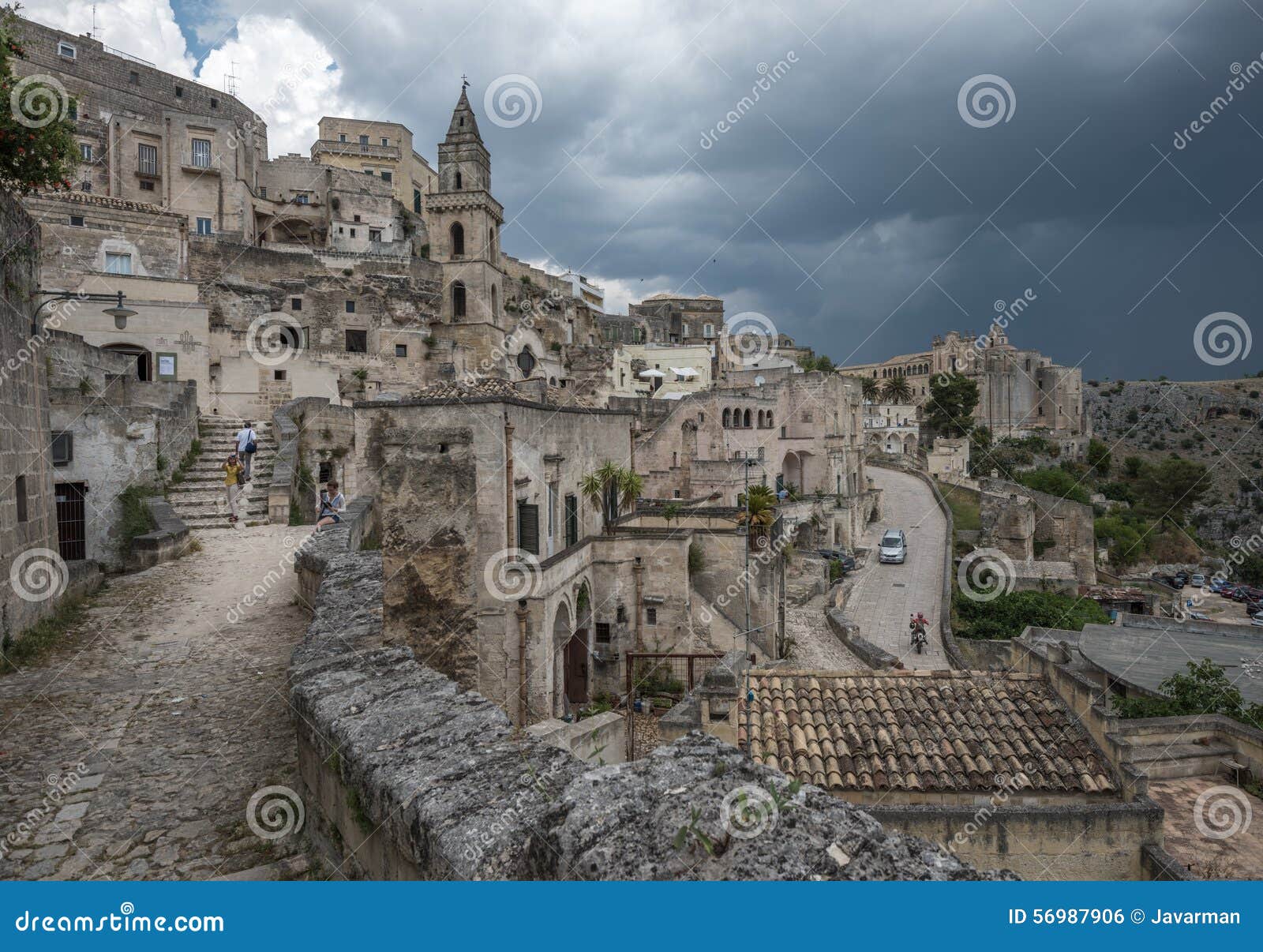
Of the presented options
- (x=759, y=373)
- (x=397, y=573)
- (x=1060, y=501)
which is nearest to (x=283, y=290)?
(x=759, y=373)

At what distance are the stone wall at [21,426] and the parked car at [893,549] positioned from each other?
33813mm

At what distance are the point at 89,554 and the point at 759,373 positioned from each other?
146 feet

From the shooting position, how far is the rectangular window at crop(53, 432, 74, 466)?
13.5m

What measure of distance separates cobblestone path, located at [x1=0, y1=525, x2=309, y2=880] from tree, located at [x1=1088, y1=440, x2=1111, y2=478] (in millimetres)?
93669

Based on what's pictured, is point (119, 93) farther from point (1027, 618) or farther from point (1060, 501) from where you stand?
point (1060, 501)

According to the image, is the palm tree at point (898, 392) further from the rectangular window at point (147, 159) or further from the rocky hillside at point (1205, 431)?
the rectangular window at point (147, 159)

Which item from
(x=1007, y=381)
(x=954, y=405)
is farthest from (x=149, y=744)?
(x=1007, y=381)

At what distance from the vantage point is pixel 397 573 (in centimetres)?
1292

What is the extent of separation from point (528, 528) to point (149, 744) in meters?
10.2

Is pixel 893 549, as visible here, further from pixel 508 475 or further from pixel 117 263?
pixel 117 263

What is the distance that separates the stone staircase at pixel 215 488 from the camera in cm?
1616

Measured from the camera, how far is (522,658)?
14.6 metres

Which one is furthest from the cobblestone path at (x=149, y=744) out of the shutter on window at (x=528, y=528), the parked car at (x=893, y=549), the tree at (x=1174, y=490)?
the tree at (x=1174, y=490)

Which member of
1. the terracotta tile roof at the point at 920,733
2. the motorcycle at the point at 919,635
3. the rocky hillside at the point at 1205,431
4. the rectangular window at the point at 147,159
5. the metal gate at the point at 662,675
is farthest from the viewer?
the rocky hillside at the point at 1205,431
